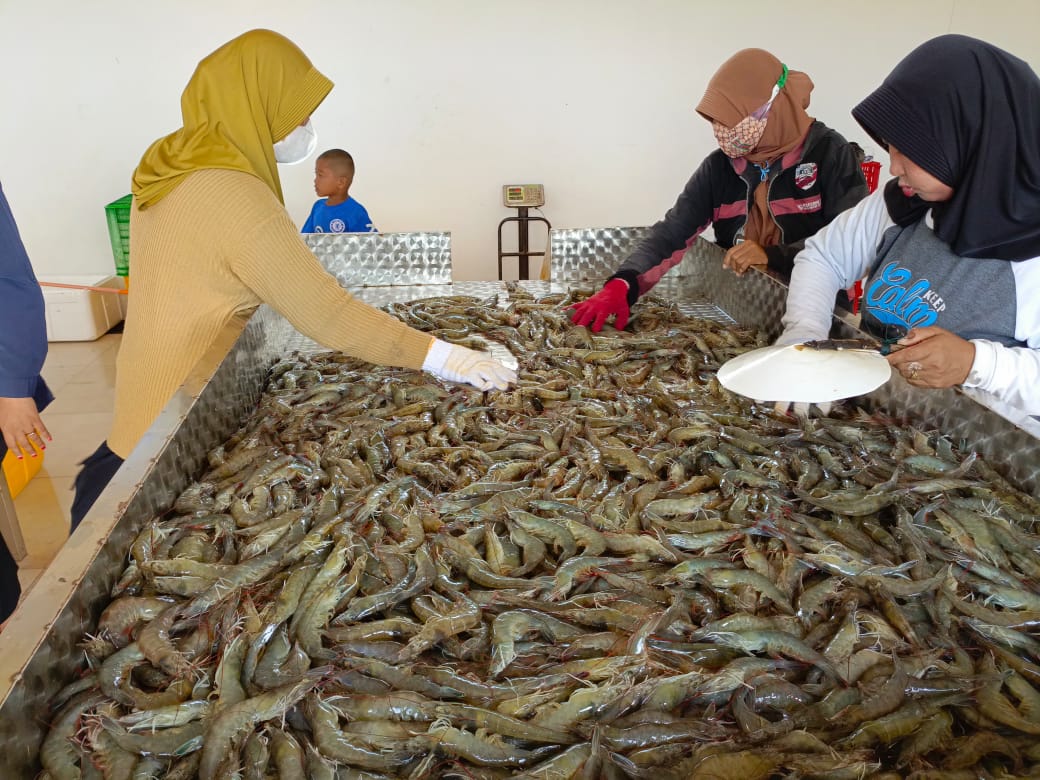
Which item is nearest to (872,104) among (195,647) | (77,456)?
(195,647)

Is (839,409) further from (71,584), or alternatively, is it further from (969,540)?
(71,584)

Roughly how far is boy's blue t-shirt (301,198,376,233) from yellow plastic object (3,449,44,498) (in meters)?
2.21

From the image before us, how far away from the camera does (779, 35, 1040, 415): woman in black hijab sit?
196 centimetres

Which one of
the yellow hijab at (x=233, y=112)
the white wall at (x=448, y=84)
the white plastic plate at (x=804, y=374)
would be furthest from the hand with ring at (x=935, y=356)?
the white wall at (x=448, y=84)

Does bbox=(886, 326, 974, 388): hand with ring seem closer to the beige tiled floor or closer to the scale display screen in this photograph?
the beige tiled floor

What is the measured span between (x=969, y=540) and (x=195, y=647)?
5.45ft

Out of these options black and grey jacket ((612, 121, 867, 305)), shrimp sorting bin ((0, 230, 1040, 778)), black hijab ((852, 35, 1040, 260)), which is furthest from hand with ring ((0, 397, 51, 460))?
black hijab ((852, 35, 1040, 260))

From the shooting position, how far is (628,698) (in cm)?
132

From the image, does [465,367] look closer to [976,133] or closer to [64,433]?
[976,133]

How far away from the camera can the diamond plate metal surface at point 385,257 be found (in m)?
3.98

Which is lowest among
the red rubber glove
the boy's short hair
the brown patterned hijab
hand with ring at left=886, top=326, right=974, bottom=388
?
the red rubber glove

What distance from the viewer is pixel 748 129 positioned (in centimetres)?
307

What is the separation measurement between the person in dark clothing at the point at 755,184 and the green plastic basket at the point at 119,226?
15.0 feet

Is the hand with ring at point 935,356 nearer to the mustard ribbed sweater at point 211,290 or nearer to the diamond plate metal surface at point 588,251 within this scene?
the mustard ribbed sweater at point 211,290
